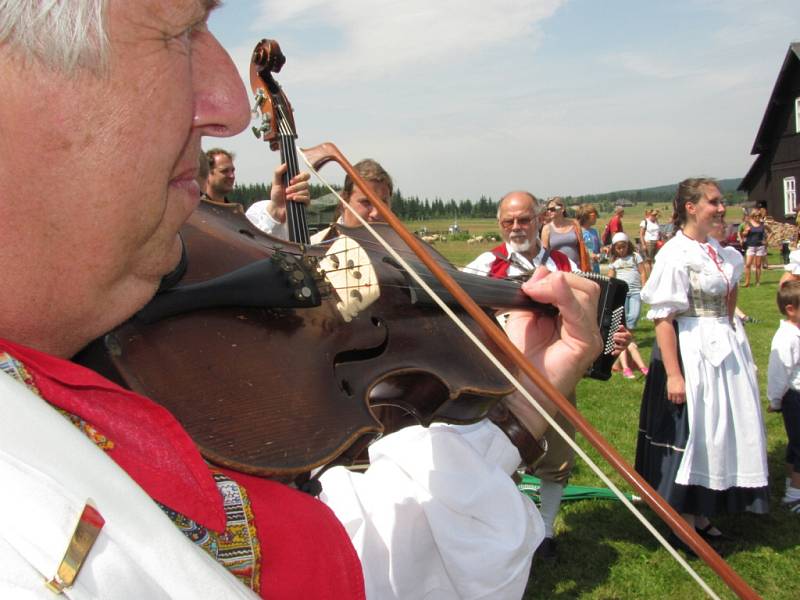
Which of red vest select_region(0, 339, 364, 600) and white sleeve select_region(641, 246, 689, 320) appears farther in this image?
white sleeve select_region(641, 246, 689, 320)

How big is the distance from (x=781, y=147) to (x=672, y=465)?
30973 mm

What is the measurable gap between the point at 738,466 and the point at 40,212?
468cm

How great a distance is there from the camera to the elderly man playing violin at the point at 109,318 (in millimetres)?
649

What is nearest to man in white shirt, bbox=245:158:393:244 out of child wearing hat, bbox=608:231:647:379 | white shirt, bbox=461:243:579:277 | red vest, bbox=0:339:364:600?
white shirt, bbox=461:243:579:277

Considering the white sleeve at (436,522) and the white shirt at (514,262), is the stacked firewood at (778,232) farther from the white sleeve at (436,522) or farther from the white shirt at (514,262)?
the white sleeve at (436,522)

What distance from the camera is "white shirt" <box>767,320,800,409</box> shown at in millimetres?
5078

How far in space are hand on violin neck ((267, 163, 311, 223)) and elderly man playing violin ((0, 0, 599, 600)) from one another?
2322mm

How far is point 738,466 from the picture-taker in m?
4.49

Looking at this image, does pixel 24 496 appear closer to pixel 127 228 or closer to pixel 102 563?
pixel 102 563

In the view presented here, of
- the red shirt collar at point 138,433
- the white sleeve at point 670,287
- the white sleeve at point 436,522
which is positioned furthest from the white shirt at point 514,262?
the red shirt collar at point 138,433

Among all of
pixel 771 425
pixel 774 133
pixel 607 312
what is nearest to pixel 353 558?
pixel 607 312

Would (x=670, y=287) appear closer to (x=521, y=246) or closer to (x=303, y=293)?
(x=521, y=246)

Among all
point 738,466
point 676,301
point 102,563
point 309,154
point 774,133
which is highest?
point 774,133

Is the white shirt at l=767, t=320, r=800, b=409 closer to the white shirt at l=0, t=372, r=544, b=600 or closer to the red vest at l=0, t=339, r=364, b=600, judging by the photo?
the white shirt at l=0, t=372, r=544, b=600
